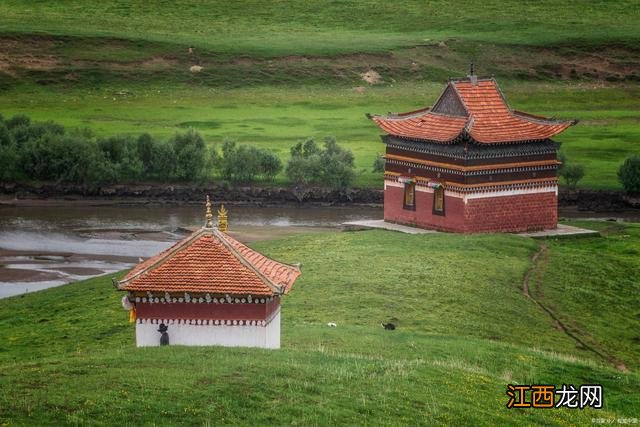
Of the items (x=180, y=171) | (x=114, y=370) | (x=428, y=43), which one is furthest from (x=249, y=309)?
(x=428, y=43)

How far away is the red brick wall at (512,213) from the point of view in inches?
2345

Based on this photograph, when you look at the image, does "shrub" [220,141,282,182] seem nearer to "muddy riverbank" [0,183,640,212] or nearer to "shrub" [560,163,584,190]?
"muddy riverbank" [0,183,640,212]

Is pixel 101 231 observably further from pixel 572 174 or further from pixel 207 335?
pixel 207 335

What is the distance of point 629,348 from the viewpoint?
4366 cm

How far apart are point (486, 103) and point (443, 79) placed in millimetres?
62585

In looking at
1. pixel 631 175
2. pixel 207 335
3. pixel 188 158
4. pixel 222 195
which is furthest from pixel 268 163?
pixel 207 335

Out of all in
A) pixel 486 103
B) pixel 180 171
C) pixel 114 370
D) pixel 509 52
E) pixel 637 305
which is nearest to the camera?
pixel 114 370

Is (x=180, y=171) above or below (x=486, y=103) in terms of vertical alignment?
→ below

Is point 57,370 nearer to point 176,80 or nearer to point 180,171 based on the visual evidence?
point 180,171

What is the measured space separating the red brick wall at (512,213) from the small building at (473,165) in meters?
0.04

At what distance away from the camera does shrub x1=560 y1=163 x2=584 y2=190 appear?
84750 mm

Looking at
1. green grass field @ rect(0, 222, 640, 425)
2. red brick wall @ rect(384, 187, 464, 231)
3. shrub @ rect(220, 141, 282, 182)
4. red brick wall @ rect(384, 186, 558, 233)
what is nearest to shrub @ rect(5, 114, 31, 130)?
shrub @ rect(220, 141, 282, 182)

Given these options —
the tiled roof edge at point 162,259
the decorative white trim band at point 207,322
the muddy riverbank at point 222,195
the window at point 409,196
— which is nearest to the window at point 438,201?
the window at point 409,196

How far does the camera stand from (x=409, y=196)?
A: 62406 mm
